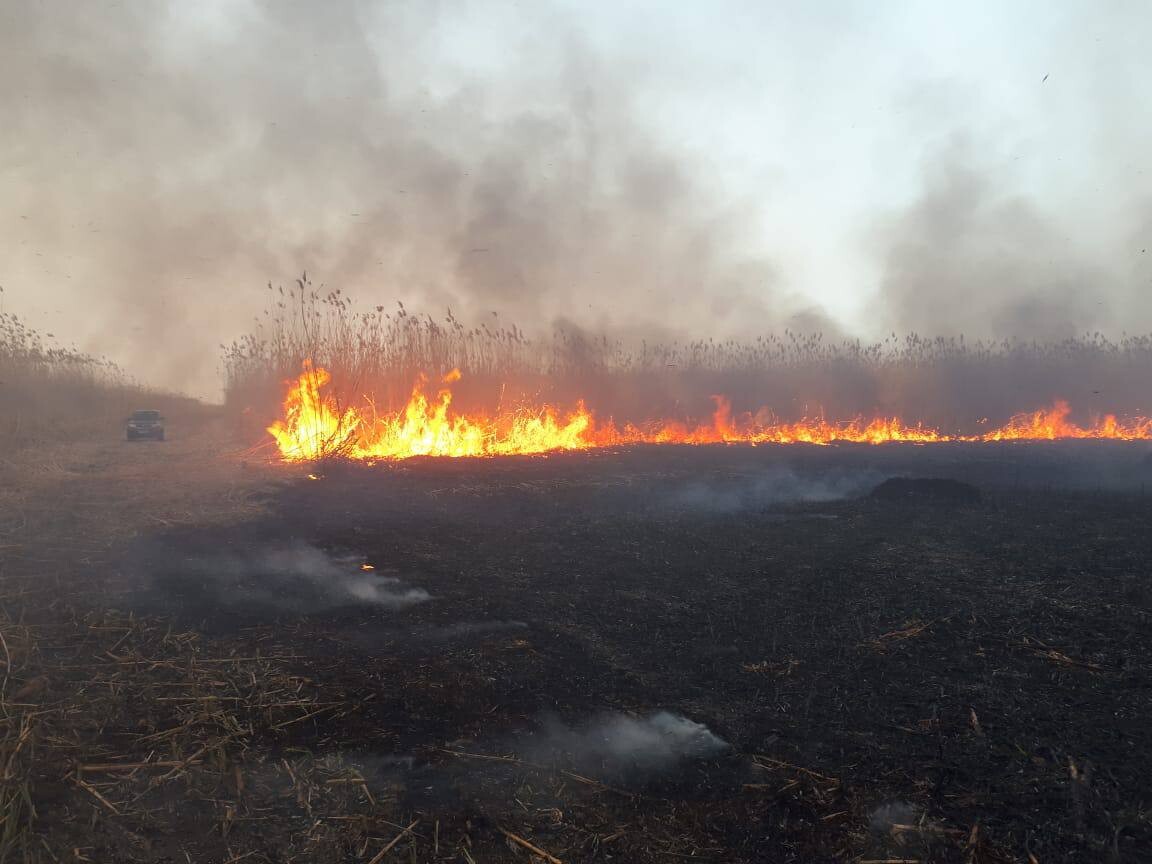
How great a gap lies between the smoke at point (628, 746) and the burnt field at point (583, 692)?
0.8 inches

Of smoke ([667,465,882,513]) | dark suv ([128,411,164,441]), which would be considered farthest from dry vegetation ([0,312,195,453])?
smoke ([667,465,882,513])

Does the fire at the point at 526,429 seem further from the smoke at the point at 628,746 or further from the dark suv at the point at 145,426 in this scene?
the smoke at the point at 628,746

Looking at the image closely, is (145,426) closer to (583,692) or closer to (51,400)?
(51,400)

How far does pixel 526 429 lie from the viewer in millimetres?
20000

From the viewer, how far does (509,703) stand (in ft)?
16.6

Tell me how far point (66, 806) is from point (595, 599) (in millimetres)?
4915

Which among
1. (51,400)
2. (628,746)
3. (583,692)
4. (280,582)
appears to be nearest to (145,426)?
(51,400)

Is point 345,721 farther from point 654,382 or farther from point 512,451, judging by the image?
point 654,382

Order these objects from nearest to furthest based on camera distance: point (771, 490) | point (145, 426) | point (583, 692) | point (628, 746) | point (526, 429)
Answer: point (628, 746) < point (583, 692) < point (771, 490) < point (526, 429) < point (145, 426)

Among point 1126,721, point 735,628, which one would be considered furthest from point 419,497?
point 1126,721

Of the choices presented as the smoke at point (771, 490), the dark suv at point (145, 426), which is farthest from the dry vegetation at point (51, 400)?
the smoke at point (771, 490)

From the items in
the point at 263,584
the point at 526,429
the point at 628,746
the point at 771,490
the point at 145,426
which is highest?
the point at 526,429

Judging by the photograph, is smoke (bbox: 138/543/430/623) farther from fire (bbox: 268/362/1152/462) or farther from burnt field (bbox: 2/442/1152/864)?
fire (bbox: 268/362/1152/462)

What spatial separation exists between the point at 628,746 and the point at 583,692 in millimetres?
846
